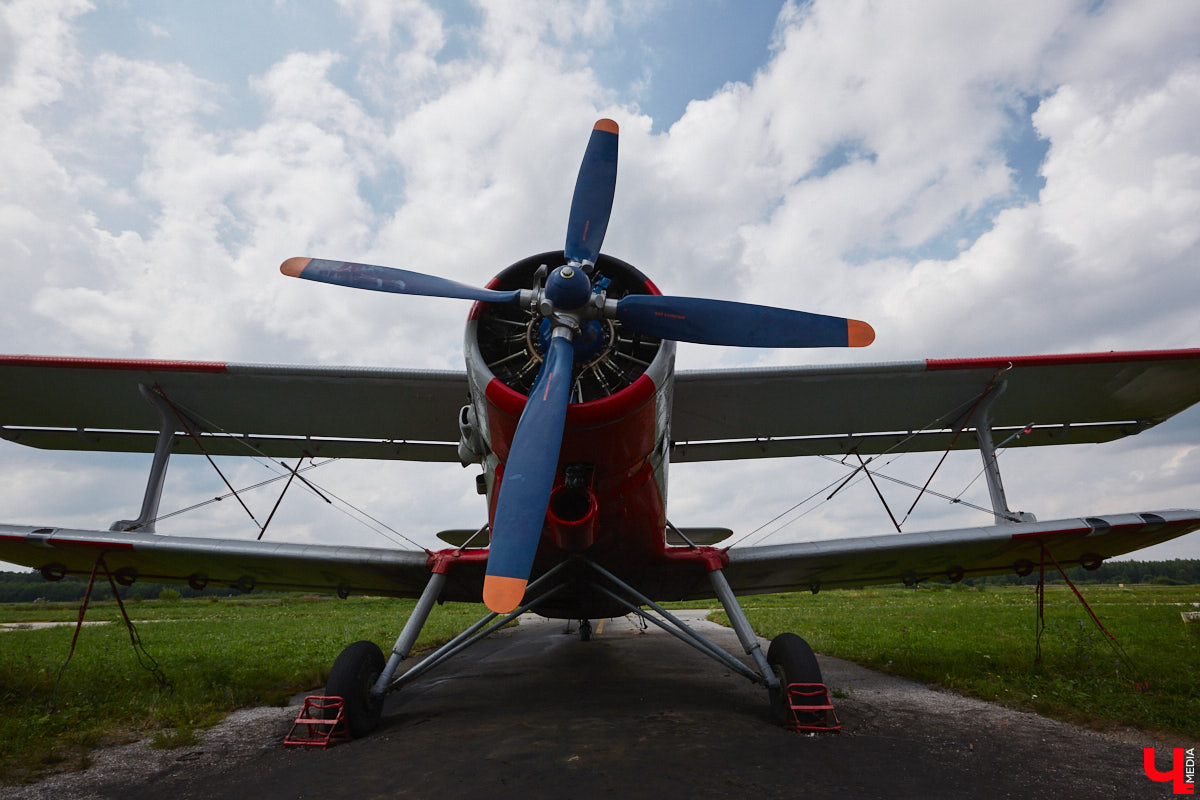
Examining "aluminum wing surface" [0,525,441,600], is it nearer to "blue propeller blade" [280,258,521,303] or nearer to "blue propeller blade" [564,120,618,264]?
"blue propeller blade" [280,258,521,303]

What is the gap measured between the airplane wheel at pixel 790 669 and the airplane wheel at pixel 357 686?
3.31 m

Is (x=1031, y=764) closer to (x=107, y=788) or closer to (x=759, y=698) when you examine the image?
(x=759, y=698)

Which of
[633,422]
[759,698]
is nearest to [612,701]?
[759,698]

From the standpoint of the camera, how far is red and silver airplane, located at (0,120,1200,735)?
445 centimetres

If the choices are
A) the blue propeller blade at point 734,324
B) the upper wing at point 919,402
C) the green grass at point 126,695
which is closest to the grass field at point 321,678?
the green grass at point 126,695

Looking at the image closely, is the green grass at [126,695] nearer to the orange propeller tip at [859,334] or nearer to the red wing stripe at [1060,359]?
the orange propeller tip at [859,334]

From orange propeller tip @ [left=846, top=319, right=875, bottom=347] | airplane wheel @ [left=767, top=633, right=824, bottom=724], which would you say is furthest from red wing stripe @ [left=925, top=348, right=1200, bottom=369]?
airplane wheel @ [left=767, top=633, right=824, bottom=724]

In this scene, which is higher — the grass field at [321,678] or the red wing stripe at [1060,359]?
the red wing stripe at [1060,359]

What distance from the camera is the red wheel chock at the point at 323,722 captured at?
461 centimetres

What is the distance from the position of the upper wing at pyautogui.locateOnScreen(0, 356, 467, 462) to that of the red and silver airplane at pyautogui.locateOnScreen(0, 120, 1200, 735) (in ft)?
0.10

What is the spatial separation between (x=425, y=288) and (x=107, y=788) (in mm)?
3750

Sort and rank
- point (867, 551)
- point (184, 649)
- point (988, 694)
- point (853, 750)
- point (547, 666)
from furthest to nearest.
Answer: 1. point (184, 649)
2. point (547, 666)
3. point (867, 551)
4. point (988, 694)
5. point (853, 750)

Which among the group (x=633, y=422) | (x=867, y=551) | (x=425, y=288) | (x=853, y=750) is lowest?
(x=853, y=750)

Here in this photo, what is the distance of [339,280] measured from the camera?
15.5 ft
